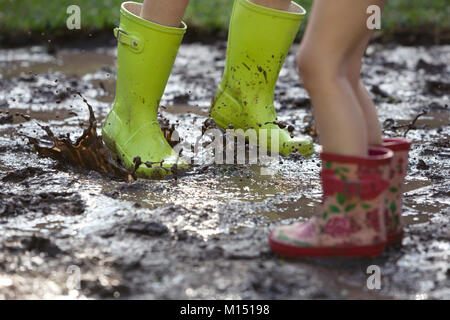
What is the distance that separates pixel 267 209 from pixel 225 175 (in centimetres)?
40

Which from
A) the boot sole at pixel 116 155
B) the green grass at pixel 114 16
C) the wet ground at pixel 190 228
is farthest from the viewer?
the green grass at pixel 114 16

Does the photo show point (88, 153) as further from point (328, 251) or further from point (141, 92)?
point (328, 251)

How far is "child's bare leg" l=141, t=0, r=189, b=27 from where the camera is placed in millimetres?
2584

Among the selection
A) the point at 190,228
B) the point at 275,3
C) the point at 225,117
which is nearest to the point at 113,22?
the point at 225,117

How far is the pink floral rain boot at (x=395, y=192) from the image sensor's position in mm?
1849

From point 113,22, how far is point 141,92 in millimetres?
3994

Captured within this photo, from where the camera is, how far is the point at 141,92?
2.67 metres

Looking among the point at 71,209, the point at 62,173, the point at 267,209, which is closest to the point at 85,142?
the point at 62,173

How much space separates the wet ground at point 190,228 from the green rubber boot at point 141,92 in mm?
143

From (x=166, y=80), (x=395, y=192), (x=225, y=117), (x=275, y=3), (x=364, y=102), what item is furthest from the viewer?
(x=225, y=117)

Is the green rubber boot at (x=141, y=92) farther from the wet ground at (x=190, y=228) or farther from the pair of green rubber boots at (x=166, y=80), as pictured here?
the wet ground at (x=190, y=228)

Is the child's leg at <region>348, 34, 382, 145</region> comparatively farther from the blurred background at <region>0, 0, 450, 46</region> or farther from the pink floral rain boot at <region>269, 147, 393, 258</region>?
the blurred background at <region>0, 0, 450, 46</region>

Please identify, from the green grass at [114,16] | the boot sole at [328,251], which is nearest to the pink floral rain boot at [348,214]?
the boot sole at [328,251]

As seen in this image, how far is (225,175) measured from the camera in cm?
261
